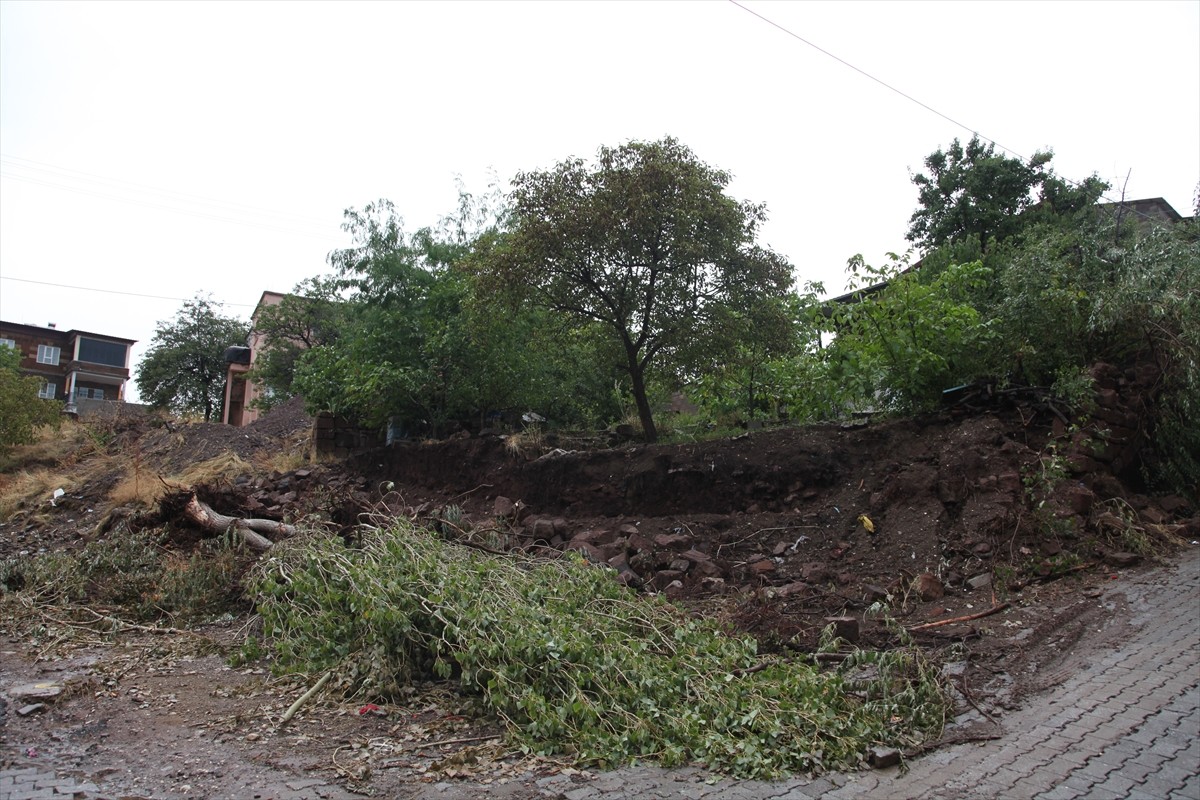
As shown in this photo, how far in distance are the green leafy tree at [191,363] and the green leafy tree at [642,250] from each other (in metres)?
26.5

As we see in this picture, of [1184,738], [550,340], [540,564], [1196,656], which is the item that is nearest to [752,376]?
[550,340]

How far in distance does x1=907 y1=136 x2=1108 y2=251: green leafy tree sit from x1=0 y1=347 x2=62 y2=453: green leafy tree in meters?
21.2

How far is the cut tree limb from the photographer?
354 inches

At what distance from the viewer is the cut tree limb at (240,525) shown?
9.00 m

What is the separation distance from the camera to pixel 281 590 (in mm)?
6406

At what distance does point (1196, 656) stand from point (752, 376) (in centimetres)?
745

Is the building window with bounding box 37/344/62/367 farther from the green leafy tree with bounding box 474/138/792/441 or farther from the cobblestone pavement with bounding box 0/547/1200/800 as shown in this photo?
the cobblestone pavement with bounding box 0/547/1200/800

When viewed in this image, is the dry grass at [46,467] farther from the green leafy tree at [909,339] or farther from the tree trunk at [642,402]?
the green leafy tree at [909,339]

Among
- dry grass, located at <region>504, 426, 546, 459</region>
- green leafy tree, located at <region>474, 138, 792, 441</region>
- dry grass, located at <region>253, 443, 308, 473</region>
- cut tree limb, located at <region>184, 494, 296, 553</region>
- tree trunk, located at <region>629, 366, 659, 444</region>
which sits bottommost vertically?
cut tree limb, located at <region>184, 494, 296, 553</region>

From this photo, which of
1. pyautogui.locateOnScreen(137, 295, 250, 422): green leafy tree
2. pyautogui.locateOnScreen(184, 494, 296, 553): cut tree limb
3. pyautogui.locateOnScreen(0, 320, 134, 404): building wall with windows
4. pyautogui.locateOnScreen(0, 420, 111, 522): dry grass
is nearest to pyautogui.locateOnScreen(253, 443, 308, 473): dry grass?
pyautogui.locateOnScreen(0, 420, 111, 522): dry grass

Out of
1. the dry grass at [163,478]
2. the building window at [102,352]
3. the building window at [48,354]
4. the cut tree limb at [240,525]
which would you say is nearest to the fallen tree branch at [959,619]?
the cut tree limb at [240,525]

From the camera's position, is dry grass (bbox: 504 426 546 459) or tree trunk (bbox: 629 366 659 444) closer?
tree trunk (bbox: 629 366 659 444)

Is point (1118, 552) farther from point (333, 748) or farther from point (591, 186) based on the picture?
point (591, 186)

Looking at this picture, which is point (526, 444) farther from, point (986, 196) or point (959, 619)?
point (986, 196)
